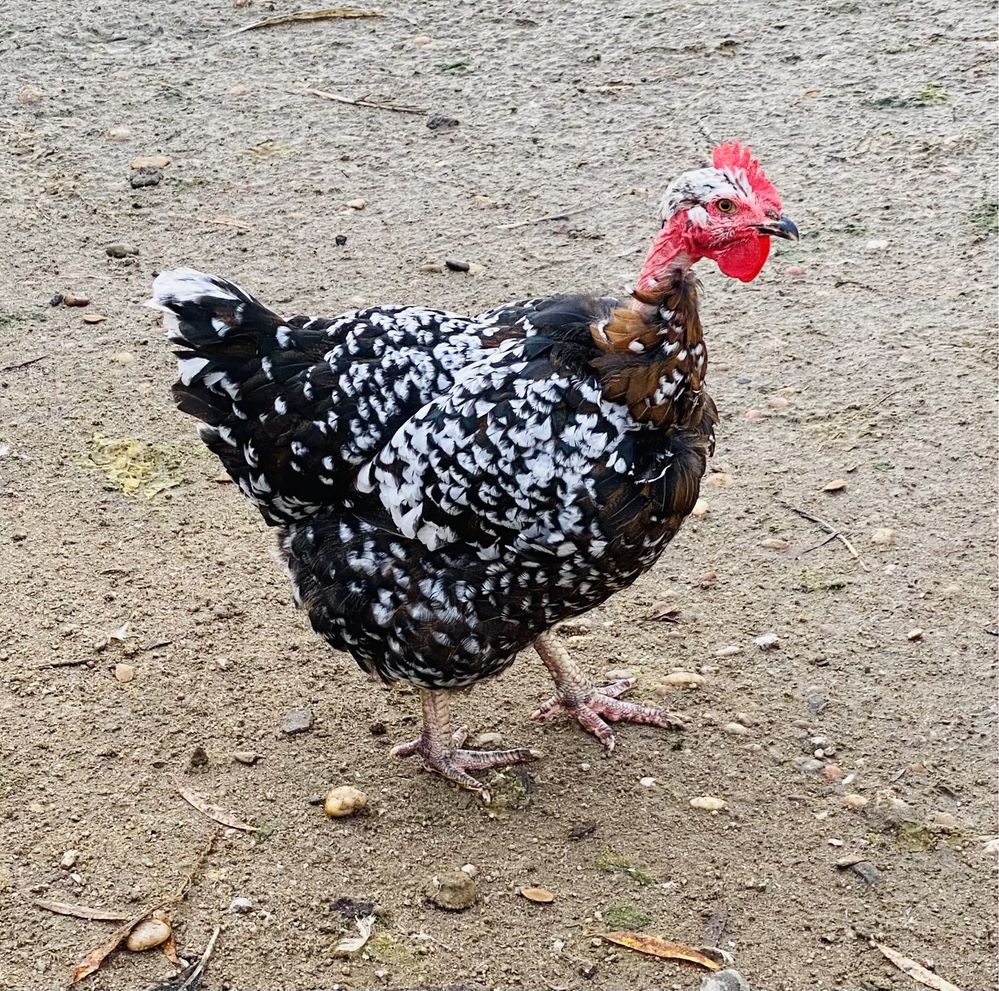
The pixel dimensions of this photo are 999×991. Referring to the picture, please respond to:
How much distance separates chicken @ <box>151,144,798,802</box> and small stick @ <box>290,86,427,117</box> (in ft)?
14.2

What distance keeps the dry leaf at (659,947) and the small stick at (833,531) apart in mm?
1879

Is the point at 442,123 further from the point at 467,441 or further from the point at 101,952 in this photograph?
the point at 101,952

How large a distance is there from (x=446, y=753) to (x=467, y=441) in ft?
3.72

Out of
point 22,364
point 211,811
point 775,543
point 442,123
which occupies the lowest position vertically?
point 211,811

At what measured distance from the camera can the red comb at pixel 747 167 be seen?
12.2 feet

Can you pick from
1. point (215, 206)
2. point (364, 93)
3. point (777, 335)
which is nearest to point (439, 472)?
point (777, 335)

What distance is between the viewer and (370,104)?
27.0 ft

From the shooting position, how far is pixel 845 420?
561cm

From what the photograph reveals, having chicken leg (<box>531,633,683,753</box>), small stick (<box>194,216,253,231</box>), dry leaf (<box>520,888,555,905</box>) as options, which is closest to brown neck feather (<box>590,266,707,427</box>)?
chicken leg (<box>531,633,683,753</box>)

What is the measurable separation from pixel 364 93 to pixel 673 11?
238 cm

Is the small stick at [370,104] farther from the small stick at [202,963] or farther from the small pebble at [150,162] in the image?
the small stick at [202,963]

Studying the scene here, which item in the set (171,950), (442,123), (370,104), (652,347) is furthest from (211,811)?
(370,104)

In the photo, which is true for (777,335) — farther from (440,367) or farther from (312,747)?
(312,747)

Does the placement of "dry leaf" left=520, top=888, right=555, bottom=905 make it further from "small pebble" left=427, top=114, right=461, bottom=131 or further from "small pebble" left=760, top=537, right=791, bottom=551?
"small pebble" left=427, top=114, right=461, bottom=131
